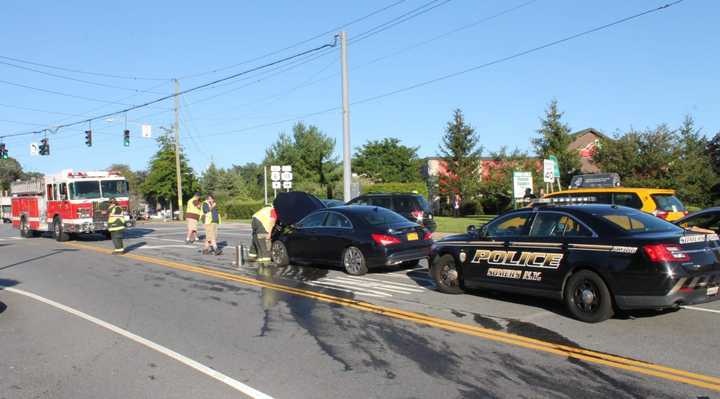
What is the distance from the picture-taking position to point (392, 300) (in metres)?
9.23

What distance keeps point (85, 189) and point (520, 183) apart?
655 inches

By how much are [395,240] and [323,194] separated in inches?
1539

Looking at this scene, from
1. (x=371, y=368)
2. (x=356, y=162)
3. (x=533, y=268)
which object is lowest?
A: (x=371, y=368)

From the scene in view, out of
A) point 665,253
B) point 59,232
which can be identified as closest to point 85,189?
point 59,232

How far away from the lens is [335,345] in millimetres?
6664

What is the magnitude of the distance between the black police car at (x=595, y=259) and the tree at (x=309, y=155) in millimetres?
55793

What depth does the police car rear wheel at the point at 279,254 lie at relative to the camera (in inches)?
543

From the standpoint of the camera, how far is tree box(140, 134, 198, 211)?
204ft

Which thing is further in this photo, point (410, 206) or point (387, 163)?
point (387, 163)

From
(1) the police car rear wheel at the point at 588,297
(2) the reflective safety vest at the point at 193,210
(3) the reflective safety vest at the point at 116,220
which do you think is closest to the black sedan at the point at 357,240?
(1) the police car rear wheel at the point at 588,297

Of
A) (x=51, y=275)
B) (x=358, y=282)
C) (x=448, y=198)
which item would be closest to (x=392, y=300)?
(x=358, y=282)

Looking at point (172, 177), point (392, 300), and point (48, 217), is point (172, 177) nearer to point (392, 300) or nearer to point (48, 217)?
point (48, 217)

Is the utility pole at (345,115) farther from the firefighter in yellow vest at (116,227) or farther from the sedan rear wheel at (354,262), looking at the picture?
the sedan rear wheel at (354,262)

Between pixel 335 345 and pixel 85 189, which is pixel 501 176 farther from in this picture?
pixel 335 345
